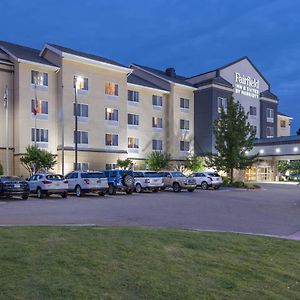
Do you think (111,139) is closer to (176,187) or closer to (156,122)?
(156,122)

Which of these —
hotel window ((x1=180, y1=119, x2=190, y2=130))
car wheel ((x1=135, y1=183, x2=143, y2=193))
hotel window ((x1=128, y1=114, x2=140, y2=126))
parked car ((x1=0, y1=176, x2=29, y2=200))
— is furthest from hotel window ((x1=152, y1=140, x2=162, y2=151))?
parked car ((x1=0, y1=176, x2=29, y2=200))

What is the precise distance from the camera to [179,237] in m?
9.95

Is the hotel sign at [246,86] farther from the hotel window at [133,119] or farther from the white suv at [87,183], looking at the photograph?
the white suv at [87,183]

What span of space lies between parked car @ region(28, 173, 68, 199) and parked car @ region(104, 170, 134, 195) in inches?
168

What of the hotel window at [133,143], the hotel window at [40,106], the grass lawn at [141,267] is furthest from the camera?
the hotel window at [133,143]

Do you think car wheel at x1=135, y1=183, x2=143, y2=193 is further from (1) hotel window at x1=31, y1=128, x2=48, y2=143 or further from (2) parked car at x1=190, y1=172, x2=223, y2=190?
(1) hotel window at x1=31, y1=128, x2=48, y2=143

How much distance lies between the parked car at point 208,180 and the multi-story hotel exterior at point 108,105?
11.5 meters

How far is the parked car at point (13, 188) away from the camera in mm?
25516

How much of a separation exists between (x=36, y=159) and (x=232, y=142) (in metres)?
19.8

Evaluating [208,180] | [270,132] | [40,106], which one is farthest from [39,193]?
[270,132]

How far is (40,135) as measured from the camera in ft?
143

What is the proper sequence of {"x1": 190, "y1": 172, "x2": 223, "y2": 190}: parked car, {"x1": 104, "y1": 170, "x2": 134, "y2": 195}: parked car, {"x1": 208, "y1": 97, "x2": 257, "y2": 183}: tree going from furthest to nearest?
1. {"x1": 208, "y1": 97, "x2": 257, "y2": 183}: tree
2. {"x1": 190, "y1": 172, "x2": 223, "y2": 190}: parked car
3. {"x1": 104, "y1": 170, "x2": 134, "y2": 195}: parked car

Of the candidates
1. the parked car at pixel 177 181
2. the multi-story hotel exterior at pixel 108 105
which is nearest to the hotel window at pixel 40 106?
the multi-story hotel exterior at pixel 108 105

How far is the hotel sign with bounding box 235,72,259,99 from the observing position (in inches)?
2457
